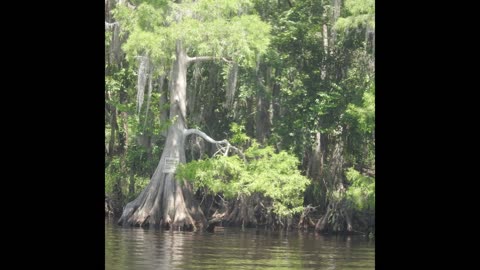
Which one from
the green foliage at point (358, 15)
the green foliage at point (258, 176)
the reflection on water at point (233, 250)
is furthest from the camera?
the green foliage at point (358, 15)

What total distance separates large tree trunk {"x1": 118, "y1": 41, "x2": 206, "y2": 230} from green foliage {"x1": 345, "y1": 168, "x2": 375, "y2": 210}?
10.9ft

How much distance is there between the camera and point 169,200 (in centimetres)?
2016

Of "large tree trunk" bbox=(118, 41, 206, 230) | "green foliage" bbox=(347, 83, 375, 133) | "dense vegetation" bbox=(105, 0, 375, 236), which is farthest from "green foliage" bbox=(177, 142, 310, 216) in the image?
"green foliage" bbox=(347, 83, 375, 133)

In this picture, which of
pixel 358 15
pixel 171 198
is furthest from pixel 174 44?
pixel 358 15

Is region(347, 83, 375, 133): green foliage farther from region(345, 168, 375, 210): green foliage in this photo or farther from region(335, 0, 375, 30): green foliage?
region(335, 0, 375, 30): green foliage

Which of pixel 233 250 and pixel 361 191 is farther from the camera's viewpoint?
pixel 361 191

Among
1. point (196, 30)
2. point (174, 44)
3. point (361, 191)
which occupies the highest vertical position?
point (196, 30)

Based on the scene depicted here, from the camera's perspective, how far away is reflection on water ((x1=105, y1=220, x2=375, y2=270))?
471 inches

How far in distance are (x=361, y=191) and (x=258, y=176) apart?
7.21 ft

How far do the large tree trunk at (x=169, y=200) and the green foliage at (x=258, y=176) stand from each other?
0.40 m

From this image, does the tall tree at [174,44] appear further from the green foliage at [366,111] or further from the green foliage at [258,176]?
the green foliage at [366,111]

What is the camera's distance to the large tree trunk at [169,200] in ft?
65.3

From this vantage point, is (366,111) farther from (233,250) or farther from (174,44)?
(233,250)

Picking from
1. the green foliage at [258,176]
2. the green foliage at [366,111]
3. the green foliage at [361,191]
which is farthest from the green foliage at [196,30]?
the green foliage at [361,191]
